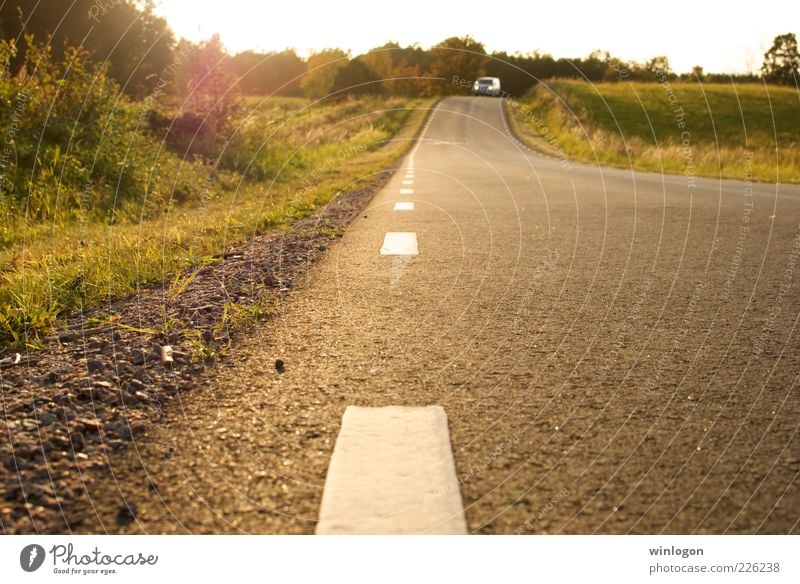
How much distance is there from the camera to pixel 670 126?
139ft

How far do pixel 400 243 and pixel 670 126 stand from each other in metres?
40.5

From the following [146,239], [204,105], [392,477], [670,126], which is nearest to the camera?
[392,477]

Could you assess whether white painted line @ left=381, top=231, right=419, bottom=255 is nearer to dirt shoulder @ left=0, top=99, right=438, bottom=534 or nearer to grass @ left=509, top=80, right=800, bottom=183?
dirt shoulder @ left=0, top=99, right=438, bottom=534

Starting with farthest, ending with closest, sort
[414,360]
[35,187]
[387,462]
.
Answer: [35,187], [414,360], [387,462]

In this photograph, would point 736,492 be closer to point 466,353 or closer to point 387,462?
point 387,462

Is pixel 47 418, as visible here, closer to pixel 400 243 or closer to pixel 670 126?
pixel 400 243

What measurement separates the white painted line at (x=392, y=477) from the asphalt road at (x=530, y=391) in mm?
52

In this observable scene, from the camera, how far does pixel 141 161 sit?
11805 millimetres

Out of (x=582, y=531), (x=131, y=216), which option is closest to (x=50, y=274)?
(x=582, y=531)

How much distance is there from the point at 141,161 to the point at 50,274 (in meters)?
7.56

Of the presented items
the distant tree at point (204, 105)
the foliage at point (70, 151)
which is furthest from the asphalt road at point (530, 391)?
the distant tree at point (204, 105)

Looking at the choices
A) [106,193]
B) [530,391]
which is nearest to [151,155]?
[106,193]
